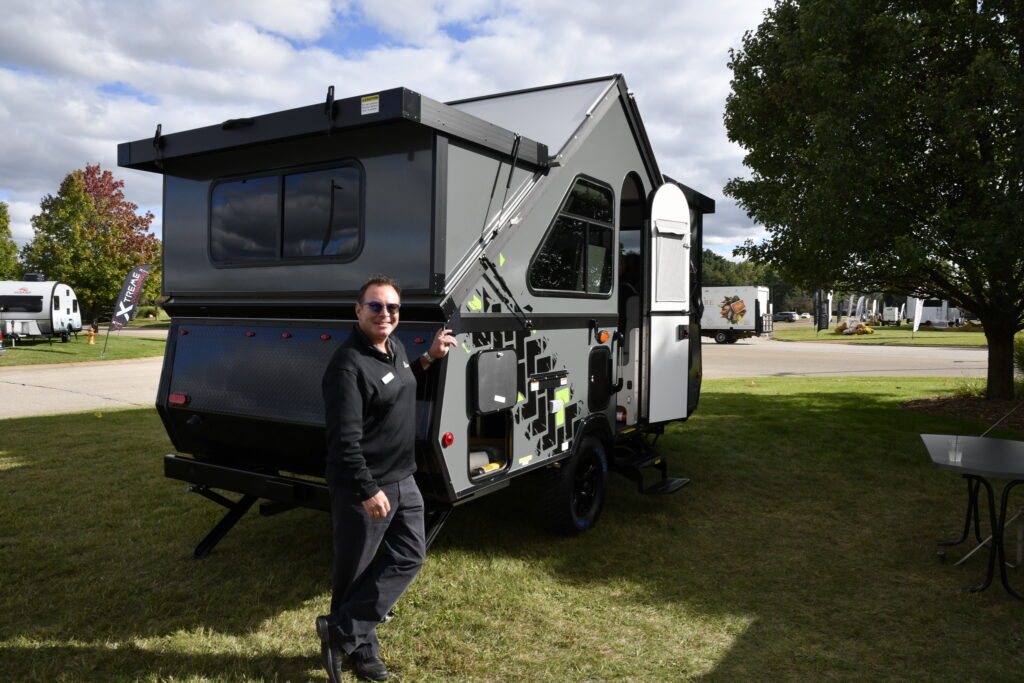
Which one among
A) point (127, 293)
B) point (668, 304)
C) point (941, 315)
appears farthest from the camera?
point (941, 315)

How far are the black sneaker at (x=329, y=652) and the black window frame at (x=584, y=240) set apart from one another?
2.29m

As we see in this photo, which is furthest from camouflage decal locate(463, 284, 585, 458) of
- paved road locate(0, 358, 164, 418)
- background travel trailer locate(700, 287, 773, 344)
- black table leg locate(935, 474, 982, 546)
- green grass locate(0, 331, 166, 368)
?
background travel trailer locate(700, 287, 773, 344)

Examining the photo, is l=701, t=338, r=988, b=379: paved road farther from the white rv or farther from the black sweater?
the white rv

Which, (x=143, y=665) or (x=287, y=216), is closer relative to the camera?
(x=143, y=665)

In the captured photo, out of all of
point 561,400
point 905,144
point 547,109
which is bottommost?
point 561,400

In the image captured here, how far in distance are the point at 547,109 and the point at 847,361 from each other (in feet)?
64.5

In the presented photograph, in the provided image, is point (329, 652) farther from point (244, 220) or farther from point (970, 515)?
point (970, 515)

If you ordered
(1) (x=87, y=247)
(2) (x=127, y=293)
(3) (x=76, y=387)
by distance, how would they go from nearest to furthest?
(3) (x=76, y=387)
(2) (x=127, y=293)
(1) (x=87, y=247)

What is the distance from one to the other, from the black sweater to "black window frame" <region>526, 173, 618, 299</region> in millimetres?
1522

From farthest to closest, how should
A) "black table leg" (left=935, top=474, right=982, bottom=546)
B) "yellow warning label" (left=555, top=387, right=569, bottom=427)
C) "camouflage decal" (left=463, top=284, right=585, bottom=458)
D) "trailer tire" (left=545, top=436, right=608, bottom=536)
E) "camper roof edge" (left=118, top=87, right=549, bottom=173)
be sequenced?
1. "trailer tire" (left=545, top=436, right=608, bottom=536)
2. "yellow warning label" (left=555, top=387, right=569, bottom=427)
3. "black table leg" (left=935, top=474, right=982, bottom=546)
4. "camouflage decal" (left=463, top=284, right=585, bottom=458)
5. "camper roof edge" (left=118, top=87, right=549, bottom=173)

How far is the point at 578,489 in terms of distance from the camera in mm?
5500

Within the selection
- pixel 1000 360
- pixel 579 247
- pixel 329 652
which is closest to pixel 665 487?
pixel 579 247

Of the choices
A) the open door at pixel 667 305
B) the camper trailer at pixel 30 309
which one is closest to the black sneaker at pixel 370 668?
the open door at pixel 667 305

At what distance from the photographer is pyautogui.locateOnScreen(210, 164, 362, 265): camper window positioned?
4164 millimetres
